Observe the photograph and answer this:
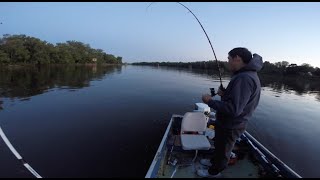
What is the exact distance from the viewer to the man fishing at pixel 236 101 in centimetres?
376

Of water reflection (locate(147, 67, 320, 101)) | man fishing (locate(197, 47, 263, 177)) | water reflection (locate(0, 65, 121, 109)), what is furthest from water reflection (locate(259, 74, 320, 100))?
man fishing (locate(197, 47, 263, 177))

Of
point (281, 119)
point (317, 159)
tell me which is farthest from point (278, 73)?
point (317, 159)

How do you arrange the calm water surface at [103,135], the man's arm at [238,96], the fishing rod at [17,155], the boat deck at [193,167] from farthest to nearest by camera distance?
1. the calm water surface at [103,135]
2. the fishing rod at [17,155]
3. the boat deck at [193,167]
4. the man's arm at [238,96]

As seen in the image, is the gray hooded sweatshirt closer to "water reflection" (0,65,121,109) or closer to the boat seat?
the boat seat

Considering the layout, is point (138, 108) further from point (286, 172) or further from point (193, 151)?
point (286, 172)

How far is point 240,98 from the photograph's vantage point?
374 cm

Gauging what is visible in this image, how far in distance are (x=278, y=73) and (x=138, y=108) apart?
84.9 metres

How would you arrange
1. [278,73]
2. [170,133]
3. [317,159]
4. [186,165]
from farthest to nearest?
[278,73]
[317,159]
[170,133]
[186,165]

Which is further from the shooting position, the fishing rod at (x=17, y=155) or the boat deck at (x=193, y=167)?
the fishing rod at (x=17, y=155)

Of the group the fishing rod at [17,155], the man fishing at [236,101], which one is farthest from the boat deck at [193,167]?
the fishing rod at [17,155]

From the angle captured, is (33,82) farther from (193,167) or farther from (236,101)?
(236,101)

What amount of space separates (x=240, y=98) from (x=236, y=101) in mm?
80

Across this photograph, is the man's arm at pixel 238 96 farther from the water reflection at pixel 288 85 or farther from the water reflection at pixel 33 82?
the water reflection at pixel 288 85

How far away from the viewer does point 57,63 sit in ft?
333
